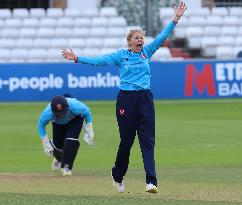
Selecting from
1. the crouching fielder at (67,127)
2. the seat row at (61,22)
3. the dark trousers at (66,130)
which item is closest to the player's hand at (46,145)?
the crouching fielder at (67,127)

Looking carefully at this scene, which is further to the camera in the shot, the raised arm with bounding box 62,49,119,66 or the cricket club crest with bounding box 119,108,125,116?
the raised arm with bounding box 62,49,119,66

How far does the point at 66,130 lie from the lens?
14.4m

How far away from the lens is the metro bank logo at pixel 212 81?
97.8ft

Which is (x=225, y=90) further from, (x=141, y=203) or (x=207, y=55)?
(x=141, y=203)

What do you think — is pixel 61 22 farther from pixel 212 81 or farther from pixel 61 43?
pixel 212 81

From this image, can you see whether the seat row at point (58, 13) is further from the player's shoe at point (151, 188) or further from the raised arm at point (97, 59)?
the player's shoe at point (151, 188)

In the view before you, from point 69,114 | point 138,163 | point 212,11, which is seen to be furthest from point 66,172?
point 212,11

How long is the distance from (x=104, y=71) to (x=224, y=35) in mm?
7523

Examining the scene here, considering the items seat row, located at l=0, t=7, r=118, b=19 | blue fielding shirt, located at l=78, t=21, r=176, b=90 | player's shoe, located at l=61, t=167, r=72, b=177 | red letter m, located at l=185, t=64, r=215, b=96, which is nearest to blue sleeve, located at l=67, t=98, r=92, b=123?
player's shoe, located at l=61, t=167, r=72, b=177

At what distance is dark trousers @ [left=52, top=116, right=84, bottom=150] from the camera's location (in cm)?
1420

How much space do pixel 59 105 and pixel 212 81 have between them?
1669cm

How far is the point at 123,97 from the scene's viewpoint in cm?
1162

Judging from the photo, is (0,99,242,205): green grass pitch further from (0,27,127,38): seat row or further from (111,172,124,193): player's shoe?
(0,27,127,38): seat row

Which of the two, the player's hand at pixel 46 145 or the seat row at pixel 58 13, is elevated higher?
the player's hand at pixel 46 145
